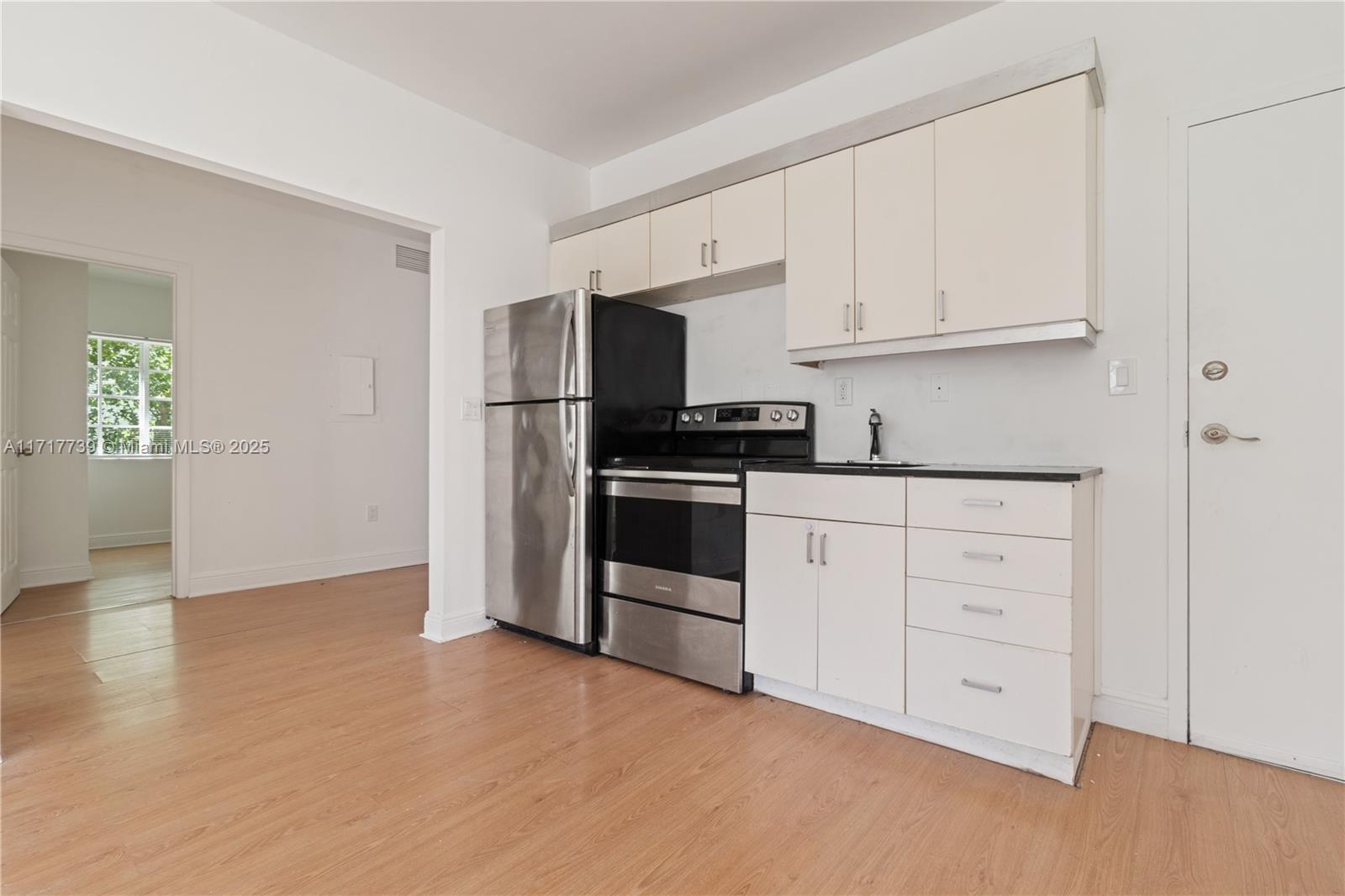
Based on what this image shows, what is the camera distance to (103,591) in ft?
13.9

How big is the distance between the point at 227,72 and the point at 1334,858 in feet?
13.3

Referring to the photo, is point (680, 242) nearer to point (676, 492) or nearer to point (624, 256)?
point (624, 256)

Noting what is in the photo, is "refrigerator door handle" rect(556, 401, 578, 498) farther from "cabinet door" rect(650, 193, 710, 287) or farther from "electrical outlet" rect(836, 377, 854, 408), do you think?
"electrical outlet" rect(836, 377, 854, 408)

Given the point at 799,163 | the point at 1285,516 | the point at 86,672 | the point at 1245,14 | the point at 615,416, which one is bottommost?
the point at 86,672

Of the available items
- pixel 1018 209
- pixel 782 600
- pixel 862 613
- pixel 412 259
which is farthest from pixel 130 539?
pixel 1018 209

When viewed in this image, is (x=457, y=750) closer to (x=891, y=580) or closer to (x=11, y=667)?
(x=891, y=580)

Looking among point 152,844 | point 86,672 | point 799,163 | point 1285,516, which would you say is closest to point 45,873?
point 152,844

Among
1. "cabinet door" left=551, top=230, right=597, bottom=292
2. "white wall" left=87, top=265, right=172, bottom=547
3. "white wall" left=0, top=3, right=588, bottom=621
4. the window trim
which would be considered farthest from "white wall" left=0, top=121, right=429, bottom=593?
the window trim

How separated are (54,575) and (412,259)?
3.26 m

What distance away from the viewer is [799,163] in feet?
8.49

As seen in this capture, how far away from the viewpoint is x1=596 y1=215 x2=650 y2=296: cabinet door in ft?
10.4

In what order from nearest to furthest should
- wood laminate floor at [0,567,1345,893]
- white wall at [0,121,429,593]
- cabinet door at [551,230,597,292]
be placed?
wood laminate floor at [0,567,1345,893] → cabinet door at [551,230,597,292] → white wall at [0,121,429,593]

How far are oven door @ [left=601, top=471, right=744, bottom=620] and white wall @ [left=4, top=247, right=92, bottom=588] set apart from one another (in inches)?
163

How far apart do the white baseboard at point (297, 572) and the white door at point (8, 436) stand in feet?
3.06
